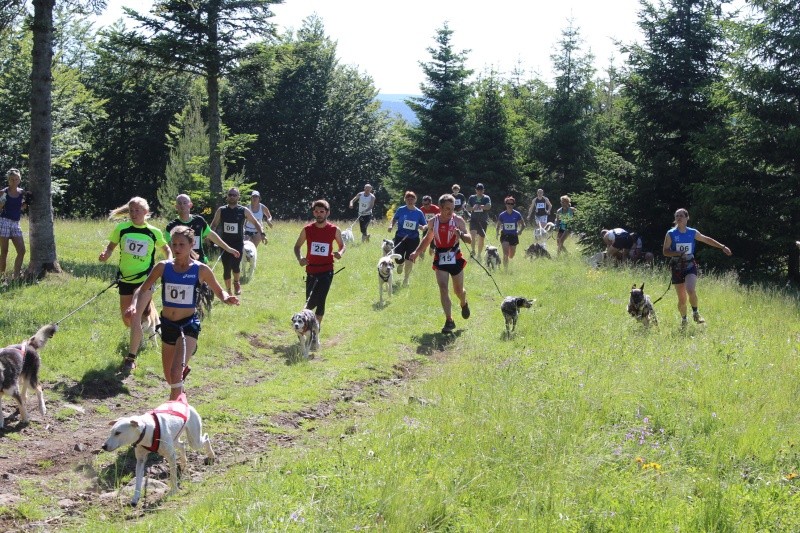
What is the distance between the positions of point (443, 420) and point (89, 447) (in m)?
3.33

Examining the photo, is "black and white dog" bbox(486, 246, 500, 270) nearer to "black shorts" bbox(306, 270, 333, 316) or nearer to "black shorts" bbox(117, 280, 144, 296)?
"black shorts" bbox(306, 270, 333, 316)

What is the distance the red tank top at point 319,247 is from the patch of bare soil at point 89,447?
244 centimetres

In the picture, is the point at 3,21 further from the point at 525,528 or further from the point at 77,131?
the point at 77,131

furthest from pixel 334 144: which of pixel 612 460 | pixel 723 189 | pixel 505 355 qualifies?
pixel 612 460

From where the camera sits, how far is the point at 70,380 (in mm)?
8805

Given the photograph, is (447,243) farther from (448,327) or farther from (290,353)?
(290,353)

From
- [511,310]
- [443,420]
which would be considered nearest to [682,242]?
[511,310]

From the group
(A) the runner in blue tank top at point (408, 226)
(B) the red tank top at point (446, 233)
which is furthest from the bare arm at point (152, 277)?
(A) the runner in blue tank top at point (408, 226)

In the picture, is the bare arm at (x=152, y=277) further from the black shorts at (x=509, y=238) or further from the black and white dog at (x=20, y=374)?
the black shorts at (x=509, y=238)

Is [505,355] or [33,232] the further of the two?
[33,232]

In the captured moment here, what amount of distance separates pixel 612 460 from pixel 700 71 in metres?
19.4

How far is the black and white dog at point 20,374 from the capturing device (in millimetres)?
7227

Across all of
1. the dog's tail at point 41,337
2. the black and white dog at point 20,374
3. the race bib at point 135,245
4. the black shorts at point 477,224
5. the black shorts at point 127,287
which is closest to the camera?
the black and white dog at point 20,374

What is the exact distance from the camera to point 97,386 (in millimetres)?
8781
